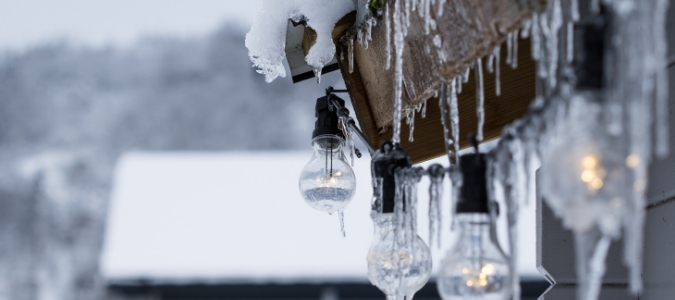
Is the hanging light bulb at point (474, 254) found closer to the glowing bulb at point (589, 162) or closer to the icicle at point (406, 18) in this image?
the glowing bulb at point (589, 162)

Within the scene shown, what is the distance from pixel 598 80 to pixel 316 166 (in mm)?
965

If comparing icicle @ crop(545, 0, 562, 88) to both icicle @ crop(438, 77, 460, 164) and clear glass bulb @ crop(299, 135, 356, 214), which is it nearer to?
icicle @ crop(438, 77, 460, 164)

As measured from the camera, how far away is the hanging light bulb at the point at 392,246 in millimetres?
1055

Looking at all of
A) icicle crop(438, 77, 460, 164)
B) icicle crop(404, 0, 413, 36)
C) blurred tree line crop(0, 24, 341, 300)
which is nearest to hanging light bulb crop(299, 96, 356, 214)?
icicle crop(438, 77, 460, 164)

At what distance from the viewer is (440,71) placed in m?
1.03

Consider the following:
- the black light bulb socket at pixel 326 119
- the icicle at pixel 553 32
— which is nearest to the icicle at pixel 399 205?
the icicle at pixel 553 32

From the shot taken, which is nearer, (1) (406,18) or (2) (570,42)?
(2) (570,42)

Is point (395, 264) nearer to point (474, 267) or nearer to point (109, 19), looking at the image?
point (474, 267)

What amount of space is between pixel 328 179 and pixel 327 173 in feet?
0.06

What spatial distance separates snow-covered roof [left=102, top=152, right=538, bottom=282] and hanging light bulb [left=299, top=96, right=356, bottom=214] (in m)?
4.68

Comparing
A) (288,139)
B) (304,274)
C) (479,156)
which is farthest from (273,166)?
(479,156)

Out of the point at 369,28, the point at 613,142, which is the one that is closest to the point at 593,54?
the point at 613,142

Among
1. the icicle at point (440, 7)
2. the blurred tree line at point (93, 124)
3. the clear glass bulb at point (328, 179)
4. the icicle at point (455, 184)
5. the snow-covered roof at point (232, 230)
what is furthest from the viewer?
the blurred tree line at point (93, 124)

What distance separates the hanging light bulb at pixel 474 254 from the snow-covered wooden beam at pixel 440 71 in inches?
7.8
